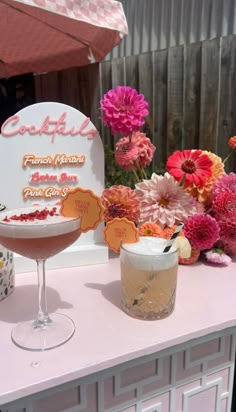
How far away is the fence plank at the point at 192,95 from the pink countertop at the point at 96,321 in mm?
1641

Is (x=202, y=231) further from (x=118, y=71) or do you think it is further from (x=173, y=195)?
(x=118, y=71)

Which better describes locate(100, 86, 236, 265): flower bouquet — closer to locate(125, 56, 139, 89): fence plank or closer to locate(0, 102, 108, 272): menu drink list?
locate(0, 102, 108, 272): menu drink list

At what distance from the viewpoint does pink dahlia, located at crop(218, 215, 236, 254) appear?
3.29 ft

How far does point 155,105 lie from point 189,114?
0.32 m

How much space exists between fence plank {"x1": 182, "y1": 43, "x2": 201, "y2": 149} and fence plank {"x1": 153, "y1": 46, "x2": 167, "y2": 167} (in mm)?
192

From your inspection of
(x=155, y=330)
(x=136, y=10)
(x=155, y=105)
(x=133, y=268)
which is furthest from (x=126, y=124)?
(x=136, y=10)

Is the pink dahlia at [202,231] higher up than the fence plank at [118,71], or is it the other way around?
the fence plank at [118,71]

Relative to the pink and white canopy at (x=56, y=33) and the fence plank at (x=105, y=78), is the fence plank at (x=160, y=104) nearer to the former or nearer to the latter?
the fence plank at (x=105, y=78)

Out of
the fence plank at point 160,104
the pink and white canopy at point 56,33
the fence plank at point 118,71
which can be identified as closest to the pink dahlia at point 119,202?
the pink and white canopy at point 56,33

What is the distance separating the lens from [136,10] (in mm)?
3123

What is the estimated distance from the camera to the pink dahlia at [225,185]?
1049 mm

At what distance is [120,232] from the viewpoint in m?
0.81

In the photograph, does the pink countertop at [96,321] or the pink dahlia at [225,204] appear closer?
the pink countertop at [96,321]

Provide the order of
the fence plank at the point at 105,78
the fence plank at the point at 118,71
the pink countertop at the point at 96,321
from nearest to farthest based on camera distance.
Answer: the pink countertop at the point at 96,321 < the fence plank at the point at 118,71 < the fence plank at the point at 105,78
